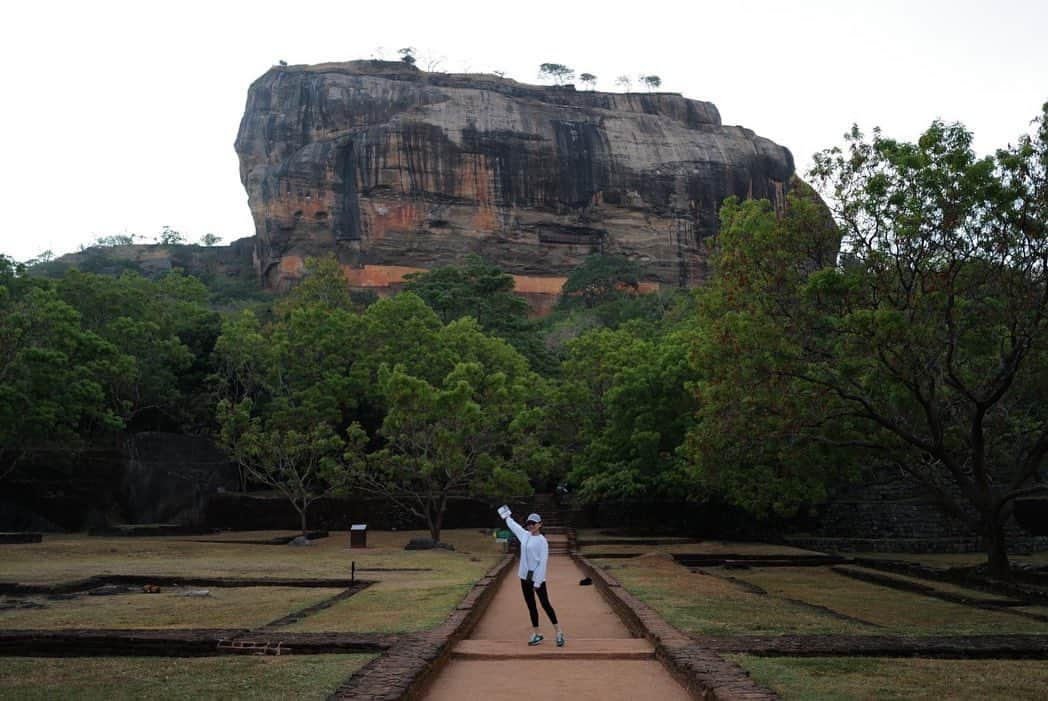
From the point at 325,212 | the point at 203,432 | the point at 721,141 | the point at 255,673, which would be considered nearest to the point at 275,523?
the point at 203,432

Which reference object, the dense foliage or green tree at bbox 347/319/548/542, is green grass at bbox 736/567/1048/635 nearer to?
the dense foliage

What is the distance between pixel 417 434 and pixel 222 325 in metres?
17.9

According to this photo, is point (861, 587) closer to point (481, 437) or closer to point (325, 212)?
point (481, 437)

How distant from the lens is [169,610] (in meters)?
13.2

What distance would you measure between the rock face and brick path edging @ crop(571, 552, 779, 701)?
2820 inches

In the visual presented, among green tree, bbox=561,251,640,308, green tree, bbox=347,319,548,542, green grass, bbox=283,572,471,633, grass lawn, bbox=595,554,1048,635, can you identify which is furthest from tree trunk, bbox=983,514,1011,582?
green tree, bbox=561,251,640,308

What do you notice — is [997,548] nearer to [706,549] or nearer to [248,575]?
[706,549]

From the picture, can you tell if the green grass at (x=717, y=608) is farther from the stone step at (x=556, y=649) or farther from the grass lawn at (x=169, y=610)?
the grass lawn at (x=169, y=610)

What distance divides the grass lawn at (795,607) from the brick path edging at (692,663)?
0.37 meters

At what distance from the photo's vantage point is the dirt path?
7.92 meters

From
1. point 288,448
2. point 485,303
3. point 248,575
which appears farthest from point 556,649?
point 485,303

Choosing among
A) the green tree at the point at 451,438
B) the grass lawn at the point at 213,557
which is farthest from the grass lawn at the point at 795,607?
the green tree at the point at 451,438

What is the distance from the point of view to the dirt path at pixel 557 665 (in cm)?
792

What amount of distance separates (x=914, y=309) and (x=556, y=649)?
9.81m
